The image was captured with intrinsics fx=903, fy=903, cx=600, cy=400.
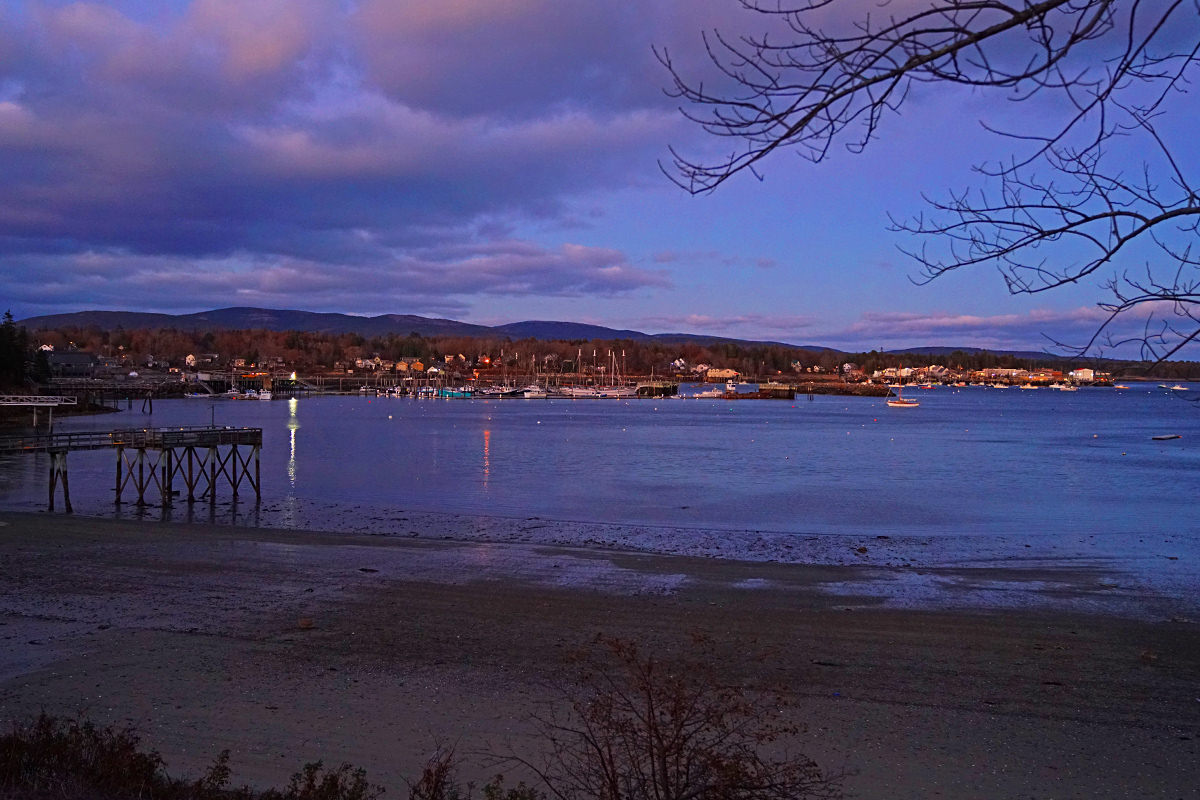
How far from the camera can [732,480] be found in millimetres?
47344

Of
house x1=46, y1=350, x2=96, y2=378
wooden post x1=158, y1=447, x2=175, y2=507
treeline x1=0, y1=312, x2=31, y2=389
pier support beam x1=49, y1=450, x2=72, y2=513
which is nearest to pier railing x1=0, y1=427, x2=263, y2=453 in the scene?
pier support beam x1=49, y1=450, x2=72, y2=513

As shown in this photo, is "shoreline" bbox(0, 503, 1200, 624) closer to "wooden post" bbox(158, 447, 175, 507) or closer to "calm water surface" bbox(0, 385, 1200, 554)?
"wooden post" bbox(158, 447, 175, 507)

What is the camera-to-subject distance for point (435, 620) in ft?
47.8

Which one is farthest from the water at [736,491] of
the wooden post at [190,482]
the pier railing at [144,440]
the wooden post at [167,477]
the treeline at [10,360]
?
the treeline at [10,360]

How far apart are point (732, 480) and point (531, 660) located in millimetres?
35967

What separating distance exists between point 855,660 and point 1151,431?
10373cm

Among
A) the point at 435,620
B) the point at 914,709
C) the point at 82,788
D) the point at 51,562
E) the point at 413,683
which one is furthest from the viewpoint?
the point at 51,562

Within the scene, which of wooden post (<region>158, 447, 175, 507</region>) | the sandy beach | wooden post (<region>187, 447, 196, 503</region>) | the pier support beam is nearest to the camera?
the sandy beach

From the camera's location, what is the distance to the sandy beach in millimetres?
8859

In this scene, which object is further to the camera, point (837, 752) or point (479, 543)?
point (479, 543)

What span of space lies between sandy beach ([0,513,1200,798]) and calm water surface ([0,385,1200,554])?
471 inches

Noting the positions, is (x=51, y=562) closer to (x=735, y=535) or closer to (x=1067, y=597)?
(x=735, y=535)

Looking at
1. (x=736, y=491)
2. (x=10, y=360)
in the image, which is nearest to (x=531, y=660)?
(x=736, y=491)

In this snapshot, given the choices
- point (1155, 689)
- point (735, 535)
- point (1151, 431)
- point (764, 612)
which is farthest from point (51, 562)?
point (1151, 431)
